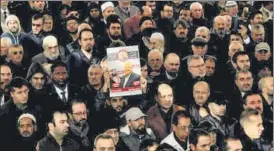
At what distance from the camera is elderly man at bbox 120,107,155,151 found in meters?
3.63

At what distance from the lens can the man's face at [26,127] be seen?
3520 millimetres

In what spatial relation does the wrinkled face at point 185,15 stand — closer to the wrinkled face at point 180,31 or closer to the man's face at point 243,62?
the wrinkled face at point 180,31

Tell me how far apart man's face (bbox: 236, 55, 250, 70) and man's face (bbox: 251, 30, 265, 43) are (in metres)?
0.14

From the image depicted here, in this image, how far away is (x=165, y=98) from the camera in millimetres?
3686

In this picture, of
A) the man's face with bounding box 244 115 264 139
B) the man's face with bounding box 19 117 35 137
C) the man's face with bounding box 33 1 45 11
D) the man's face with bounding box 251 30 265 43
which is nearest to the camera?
the man's face with bounding box 19 117 35 137

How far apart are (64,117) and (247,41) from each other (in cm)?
135

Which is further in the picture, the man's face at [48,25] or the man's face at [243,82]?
the man's face at [243,82]

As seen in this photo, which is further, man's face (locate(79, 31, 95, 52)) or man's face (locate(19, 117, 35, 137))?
man's face (locate(79, 31, 95, 52))

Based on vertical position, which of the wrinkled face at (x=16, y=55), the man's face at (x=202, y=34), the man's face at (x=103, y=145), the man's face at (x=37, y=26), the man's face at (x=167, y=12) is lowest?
the man's face at (x=103, y=145)

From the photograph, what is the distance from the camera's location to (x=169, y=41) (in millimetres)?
3746

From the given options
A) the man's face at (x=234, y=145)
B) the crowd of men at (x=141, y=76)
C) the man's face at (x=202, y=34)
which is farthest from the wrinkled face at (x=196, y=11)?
the man's face at (x=234, y=145)

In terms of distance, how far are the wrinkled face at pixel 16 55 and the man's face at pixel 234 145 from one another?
4.80 feet

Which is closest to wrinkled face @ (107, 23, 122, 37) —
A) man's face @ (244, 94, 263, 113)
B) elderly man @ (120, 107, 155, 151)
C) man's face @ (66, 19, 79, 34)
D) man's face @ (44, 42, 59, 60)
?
man's face @ (66, 19, 79, 34)

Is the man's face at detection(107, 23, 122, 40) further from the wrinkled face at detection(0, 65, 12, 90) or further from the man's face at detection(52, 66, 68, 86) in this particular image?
the wrinkled face at detection(0, 65, 12, 90)
